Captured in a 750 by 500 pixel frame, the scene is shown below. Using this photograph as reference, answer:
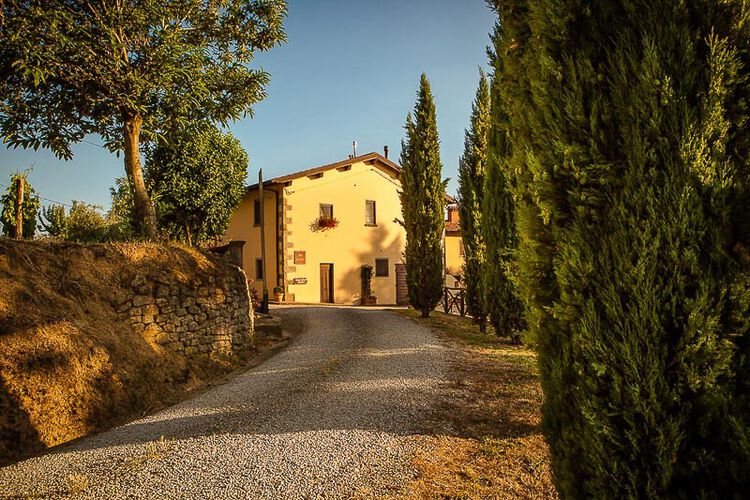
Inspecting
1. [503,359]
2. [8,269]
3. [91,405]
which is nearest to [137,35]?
[8,269]

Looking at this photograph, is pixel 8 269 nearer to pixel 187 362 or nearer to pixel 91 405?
pixel 91 405

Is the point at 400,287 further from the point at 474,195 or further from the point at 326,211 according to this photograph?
the point at 474,195

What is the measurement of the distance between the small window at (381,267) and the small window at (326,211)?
3.72 metres

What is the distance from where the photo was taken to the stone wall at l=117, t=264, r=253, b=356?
8.52m

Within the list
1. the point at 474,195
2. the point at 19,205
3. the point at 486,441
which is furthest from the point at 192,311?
the point at 474,195

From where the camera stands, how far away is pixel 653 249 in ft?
8.26

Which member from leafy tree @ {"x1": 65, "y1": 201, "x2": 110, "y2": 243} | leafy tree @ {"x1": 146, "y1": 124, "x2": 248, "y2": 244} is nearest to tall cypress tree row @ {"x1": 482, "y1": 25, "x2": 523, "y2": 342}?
leafy tree @ {"x1": 146, "y1": 124, "x2": 248, "y2": 244}

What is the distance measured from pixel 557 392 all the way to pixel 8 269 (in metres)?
8.28

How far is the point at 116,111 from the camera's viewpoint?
35.6 feet

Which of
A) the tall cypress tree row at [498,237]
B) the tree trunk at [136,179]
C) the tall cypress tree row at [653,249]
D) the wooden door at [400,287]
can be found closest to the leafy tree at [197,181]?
the tree trunk at [136,179]

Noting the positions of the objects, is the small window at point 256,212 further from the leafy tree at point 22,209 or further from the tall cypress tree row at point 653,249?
the tall cypress tree row at point 653,249

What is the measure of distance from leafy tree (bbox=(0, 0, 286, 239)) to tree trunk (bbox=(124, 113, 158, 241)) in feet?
0.09

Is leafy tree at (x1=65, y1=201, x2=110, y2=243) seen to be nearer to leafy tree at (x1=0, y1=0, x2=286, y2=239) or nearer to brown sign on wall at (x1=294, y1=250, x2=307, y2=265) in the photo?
leafy tree at (x1=0, y1=0, x2=286, y2=239)

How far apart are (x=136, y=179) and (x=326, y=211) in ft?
41.3
